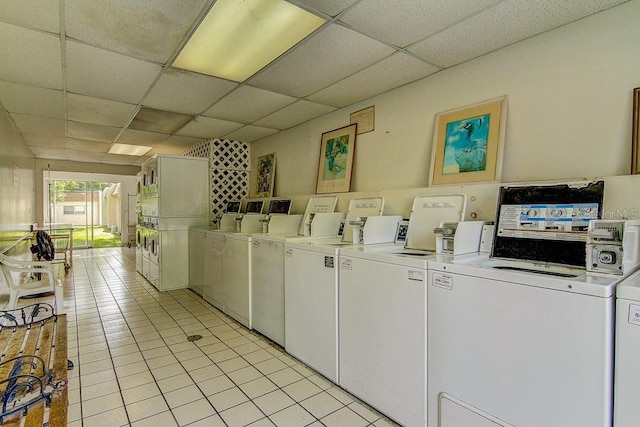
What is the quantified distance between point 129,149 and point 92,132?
158 cm

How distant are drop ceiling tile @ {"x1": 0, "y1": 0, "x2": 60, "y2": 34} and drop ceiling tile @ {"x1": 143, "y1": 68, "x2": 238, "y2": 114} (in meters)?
0.87

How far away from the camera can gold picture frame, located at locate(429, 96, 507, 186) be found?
2.41 meters

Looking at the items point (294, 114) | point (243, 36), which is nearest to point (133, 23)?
point (243, 36)

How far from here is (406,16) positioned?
2.05 m

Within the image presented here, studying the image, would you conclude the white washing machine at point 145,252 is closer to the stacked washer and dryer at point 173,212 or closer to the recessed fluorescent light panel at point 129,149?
the stacked washer and dryer at point 173,212

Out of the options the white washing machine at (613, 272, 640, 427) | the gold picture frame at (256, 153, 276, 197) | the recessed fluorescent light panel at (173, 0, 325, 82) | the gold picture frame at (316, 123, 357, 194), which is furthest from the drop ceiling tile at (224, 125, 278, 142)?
the white washing machine at (613, 272, 640, 427)

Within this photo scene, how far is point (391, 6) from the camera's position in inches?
76.9

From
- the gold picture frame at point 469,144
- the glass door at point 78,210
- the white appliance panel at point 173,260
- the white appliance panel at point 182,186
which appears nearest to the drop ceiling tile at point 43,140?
the white appliance panel at point 182,186

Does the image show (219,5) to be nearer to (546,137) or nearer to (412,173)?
(412,173)

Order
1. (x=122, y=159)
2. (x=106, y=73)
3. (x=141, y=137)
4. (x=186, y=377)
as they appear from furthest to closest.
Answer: (x=122, y=159) → (x=141, y=137) → (x=106, y=73) → (x=186, y=377)

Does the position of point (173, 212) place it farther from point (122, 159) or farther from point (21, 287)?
point (122, 159)

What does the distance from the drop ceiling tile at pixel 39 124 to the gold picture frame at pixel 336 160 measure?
3.76 m

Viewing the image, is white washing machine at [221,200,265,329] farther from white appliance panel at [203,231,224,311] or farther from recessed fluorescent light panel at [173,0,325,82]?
recessed fluorescent light panel at [173,0,325,82]

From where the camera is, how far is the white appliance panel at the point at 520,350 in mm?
1258
